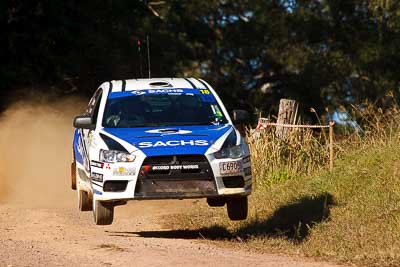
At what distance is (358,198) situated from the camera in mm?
14078

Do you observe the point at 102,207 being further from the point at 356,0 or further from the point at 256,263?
the point at 356,0

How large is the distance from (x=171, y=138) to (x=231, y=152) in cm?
71

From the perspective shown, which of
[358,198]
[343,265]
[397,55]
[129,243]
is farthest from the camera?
[397,55]

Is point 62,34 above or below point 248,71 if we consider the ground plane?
above

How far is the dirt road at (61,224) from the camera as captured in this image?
11.0m

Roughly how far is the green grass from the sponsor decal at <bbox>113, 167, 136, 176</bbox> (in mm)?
1622

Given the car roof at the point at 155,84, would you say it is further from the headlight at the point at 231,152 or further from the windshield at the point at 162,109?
the headlight at the point at 231,152

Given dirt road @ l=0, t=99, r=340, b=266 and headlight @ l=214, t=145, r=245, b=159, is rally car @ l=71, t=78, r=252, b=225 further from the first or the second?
dirt road @ l=0, t=99, r=340, b=266

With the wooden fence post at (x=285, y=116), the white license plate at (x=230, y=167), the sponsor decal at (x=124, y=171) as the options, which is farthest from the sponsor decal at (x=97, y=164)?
the wooden fence post at (x=285, y=116)

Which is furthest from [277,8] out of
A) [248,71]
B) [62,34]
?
[62,34]

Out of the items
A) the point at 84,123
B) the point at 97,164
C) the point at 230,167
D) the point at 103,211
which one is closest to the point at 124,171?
the point at 97,164

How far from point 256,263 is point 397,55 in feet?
105

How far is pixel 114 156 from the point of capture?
39.6 feet

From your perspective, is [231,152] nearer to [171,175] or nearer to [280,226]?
[171,175]
